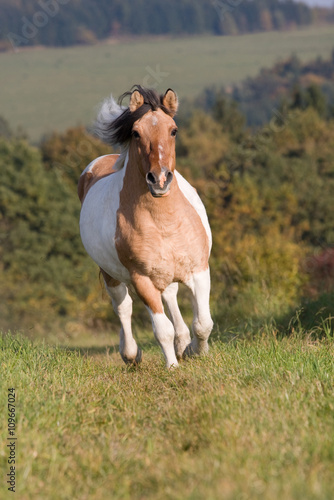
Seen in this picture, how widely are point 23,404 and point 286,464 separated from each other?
182cm

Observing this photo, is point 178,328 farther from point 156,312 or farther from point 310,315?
point 310,315

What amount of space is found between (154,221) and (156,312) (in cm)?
87

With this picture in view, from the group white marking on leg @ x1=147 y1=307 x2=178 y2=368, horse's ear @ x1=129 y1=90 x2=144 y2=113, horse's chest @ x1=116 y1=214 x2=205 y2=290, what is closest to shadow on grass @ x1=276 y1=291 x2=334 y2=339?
white marking on leg @ x1=147 y1=307 x2=178 y2=368

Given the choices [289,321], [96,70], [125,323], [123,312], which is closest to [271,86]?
[96,70]

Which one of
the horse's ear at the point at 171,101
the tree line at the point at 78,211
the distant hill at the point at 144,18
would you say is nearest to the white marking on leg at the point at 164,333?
the horse's ear at the point at 171,101

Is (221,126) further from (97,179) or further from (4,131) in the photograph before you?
(97,179)

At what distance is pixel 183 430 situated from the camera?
3818mm

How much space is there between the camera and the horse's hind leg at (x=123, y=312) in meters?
7.25

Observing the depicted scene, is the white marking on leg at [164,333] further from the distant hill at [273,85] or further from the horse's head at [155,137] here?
the distant hill at [273,85]

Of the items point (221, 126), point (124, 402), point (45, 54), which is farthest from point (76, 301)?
point (45, 54)

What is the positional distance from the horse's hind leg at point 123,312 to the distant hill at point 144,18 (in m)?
121

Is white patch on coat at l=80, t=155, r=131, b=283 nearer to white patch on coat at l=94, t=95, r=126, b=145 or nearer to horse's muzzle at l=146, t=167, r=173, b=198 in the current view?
white patch on coat at l=94, t=95, r=126, b=145

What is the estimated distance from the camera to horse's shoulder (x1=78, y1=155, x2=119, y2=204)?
7.94 m

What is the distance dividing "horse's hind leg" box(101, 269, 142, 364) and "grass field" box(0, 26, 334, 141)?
4483 inches
